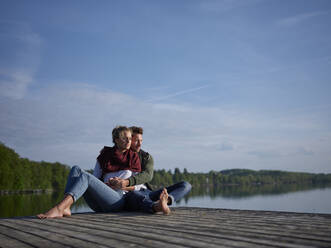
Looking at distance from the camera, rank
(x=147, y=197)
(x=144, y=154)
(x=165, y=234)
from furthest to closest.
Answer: (x=144, y=154) → (x=147, y=197) → (x=165, y=234)

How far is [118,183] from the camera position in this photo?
5.30 metres

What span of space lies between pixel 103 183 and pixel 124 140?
85 cm

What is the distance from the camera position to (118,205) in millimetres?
5426

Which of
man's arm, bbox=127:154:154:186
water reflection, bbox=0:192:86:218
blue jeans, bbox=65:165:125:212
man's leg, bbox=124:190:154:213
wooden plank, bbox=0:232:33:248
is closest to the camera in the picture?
wooden plank, bbox=0:232:33:248

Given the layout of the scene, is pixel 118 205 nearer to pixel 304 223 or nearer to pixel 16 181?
pixel 304 223

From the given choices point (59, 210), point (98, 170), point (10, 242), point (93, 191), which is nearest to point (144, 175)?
point (98, 170)

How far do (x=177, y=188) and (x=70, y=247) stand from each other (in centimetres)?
307

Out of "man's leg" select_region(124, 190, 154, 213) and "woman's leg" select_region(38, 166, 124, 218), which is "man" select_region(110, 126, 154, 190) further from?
"woman's leg" select_region(38, 166, 124, 218)

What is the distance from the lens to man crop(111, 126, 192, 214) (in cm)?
511

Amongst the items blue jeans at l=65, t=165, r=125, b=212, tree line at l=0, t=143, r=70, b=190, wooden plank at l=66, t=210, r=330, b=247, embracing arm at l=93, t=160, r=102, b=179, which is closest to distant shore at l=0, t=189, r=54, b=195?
tree line at l=0, t=143, r=70, b=190

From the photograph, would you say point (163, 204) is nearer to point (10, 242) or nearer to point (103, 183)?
point (103, 183)

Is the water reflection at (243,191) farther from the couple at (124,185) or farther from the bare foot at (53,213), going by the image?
the bare foot at (53,213)

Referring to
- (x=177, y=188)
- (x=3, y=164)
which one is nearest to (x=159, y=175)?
(x=3, y=164)

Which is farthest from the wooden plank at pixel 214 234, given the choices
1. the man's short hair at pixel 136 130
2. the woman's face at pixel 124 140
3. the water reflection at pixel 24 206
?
the water reflection at pixel 24 206
